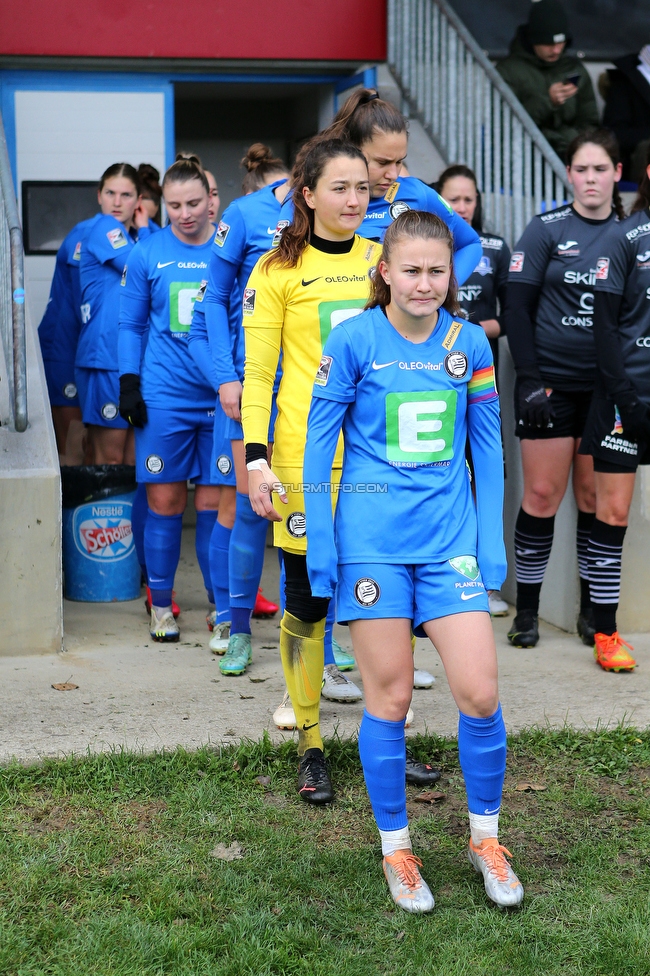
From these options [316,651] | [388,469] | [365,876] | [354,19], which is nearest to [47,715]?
[316,651]

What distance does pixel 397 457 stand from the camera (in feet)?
10.6

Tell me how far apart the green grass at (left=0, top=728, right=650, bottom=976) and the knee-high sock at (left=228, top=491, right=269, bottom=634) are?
1053mm

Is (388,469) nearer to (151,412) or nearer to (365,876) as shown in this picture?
(365,876)

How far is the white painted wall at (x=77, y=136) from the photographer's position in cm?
877

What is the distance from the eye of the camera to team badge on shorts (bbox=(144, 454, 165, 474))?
5.75 metres

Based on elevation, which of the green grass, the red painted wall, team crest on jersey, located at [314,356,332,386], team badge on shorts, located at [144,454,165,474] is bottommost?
the green grass

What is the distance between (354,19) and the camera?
9.02 meters

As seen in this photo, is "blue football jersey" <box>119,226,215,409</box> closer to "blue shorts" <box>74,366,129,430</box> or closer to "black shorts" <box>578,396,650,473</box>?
"blue shorts" <box>74,366,129,430</box>

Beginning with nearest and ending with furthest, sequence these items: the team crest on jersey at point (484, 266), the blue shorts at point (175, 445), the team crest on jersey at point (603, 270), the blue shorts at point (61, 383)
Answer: the team crest on jersey at point (603, 270) < the blue shorts at point (175, 445) < the team crest on jersey at point (484, 266) < the blue shorts at point (61, 383)

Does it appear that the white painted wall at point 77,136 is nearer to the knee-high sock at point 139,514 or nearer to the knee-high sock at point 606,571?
the knee-high sock at point 139,514

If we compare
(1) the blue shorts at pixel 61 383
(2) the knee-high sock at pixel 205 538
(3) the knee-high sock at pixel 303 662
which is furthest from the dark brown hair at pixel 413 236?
(1) the blue shorts at pixel 61 383

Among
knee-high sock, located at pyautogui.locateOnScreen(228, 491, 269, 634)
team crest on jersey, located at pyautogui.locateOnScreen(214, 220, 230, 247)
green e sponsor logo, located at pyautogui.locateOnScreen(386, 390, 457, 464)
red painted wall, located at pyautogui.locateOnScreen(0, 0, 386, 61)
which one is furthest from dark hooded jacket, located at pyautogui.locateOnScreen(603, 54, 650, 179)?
green e sponsor logo, located at pyautogui.locateOnScreen(386, 390, 457, 464)

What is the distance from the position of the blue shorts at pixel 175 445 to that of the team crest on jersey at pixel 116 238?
154 cm

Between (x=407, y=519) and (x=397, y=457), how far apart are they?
0.17 metres
